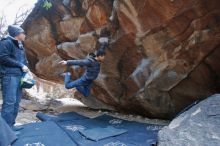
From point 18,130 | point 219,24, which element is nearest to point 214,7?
point 219,24

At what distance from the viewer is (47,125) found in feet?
19.0

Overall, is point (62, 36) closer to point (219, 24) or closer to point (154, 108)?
point (154, 108)

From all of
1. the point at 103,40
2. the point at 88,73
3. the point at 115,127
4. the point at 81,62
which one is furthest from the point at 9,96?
the point at 103,40

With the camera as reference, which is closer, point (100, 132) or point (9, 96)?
point (9, 96)

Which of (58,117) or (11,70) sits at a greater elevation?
(11,70)

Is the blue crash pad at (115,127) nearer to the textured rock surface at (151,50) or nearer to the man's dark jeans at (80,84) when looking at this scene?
the man's dark jeans at (80,84)

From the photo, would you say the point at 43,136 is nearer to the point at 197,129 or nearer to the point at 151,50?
the point at 197,129

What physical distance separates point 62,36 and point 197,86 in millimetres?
4434

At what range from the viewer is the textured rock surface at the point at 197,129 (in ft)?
12.8

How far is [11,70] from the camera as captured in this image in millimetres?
5188

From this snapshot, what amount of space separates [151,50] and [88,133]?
2.41 metres

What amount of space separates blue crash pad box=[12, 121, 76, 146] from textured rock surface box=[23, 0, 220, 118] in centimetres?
233

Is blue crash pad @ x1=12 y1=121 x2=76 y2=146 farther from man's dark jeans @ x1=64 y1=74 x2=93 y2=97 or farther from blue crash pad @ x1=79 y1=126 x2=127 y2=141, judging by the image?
man's dark jeans @ x1=64 y1=74 x2=93 y2=97

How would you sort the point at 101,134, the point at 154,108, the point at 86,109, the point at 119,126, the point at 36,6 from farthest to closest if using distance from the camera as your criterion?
1. the point at 36,6
2. the point at 86,109
3. the point at 154,108
4. the point at 119,126
5. the point at 101,134
